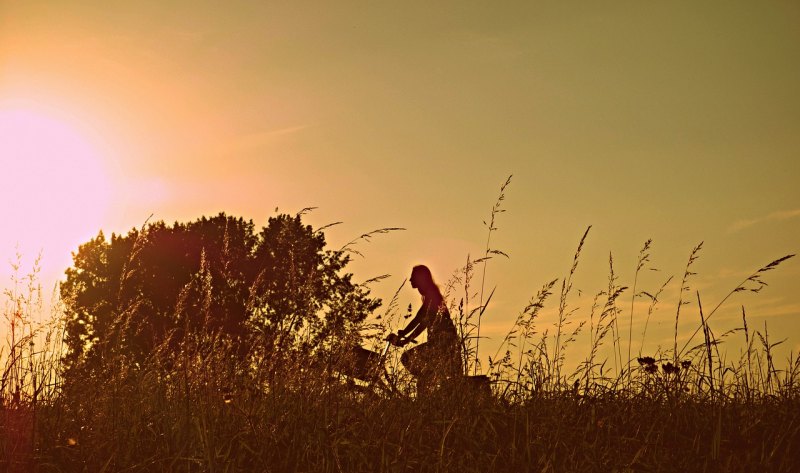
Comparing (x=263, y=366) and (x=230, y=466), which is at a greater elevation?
(x=263, y=366)

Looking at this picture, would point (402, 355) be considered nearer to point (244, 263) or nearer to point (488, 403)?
point (488, 403)

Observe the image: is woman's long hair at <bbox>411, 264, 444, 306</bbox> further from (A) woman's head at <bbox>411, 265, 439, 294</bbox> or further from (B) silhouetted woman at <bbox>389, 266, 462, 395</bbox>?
(B) silhouetted woman at <bbox>389, 266, 462, 395</bbox>

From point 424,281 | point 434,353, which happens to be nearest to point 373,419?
point 434,353

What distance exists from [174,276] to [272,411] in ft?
75.0

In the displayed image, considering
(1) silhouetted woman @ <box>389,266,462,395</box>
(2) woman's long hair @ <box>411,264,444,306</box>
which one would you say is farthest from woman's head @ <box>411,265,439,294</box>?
(1) silhouetted woman @ <box>389,266,462,395</box>

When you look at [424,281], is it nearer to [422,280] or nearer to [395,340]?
[422,280]

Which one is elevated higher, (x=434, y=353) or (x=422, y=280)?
(x=422, y=280)

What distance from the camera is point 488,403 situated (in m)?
5.43

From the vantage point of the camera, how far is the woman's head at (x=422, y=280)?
35.2 ft

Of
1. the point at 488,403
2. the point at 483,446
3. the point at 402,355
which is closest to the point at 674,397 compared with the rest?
the point at 488,403

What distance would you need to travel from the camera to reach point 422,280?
10727 millimetres

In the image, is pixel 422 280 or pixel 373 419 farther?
pixel 422 280

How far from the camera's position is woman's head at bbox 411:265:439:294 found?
10723mm

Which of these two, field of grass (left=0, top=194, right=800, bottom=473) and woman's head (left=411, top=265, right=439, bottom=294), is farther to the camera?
woman's head (left=411, top=265, right=439, bottom=294)
